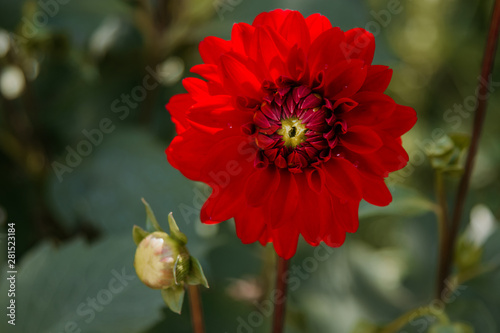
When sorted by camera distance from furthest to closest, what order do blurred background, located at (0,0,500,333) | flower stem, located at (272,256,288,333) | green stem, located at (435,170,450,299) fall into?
1. blurred background, located at (0,0,500,333)
2. green stem, located at (435,170,450,299)
3. flower stem, located at (272,256,288,333)

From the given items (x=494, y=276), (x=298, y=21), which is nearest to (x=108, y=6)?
(x=298, y=21)

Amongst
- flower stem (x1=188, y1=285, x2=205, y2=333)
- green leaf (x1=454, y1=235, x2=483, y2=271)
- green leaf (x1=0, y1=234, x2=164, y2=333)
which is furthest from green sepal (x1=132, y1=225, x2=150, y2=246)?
green leaf (x1=454, y1=235, x2=483, y2=271)

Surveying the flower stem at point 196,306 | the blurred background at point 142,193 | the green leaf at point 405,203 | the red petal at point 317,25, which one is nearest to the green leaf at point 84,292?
the blurred background at point 142,193

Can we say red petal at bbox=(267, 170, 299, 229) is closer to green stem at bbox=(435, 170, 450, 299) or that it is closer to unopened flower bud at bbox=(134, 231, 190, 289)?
unopened flower bud at bbox=(134, 231, 190, 289)

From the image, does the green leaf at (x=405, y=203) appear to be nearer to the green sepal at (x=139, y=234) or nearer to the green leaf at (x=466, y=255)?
the green leaf at (x=466, y=255)

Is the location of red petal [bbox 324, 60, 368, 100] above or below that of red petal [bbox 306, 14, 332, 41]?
below

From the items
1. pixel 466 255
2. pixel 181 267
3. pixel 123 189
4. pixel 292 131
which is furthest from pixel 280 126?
pixel 123 189

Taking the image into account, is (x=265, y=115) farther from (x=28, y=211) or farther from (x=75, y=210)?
(x=28, y=211)
